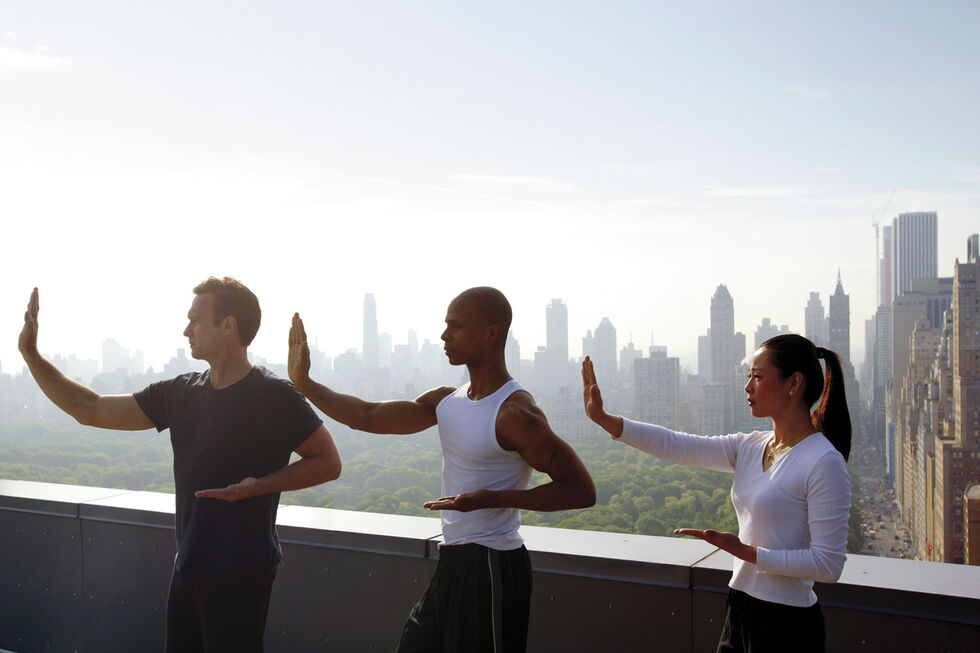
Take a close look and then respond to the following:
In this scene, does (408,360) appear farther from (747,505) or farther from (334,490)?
(747,505)

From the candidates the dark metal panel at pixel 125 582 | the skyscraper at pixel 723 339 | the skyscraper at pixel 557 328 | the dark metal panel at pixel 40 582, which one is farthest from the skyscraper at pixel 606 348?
the dark metal panel at pixel 125 582

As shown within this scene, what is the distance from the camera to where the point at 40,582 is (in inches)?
186

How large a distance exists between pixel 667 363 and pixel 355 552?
64.0 meters

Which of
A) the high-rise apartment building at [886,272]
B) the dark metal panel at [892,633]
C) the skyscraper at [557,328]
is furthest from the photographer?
the high-rise apartment building at [886,272]

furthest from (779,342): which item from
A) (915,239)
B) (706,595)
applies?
(915,239)

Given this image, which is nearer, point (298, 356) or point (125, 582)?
point (298, 356)

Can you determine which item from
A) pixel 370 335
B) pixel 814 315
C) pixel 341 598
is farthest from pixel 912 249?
pixel 341 598

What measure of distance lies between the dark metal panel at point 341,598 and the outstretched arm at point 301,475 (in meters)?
0.98

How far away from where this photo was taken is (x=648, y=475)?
66.6 ft

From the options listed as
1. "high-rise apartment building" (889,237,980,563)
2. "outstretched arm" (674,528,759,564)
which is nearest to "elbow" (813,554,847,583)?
"outstretched arm" (674,528,759,564)

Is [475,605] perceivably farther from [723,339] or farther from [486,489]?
[723,339]

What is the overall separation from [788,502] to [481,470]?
0.83 m

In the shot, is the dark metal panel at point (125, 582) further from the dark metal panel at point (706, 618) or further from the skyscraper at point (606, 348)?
the skyscraper at point (606, 348)

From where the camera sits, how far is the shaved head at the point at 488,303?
102 inches
